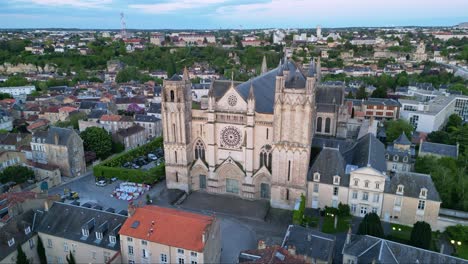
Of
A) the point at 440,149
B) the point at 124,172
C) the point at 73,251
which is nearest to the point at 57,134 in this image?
the point at 124,172

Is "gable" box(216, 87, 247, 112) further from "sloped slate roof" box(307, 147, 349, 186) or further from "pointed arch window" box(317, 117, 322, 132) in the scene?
"pointed arch window" box(317, 117, 322, 132)

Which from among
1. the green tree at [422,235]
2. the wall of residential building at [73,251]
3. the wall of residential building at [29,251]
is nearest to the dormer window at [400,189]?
the green tree at [422,235]

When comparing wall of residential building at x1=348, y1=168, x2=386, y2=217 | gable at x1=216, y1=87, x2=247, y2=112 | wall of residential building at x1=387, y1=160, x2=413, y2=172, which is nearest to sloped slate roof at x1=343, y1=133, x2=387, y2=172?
wall of residential building at x1=348, y1=168, x2=386, y2=217

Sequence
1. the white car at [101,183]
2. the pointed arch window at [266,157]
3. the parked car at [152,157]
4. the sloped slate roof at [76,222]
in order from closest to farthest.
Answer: the sloped slate roof at [76,222], the pointed arch window at [266,157], the white car at [101,183], the parked car at [152,157]

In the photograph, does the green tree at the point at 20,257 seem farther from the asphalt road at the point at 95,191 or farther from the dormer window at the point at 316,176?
the dormer window at the point at 316,176

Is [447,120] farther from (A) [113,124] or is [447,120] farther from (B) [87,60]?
(B) [87,60]
